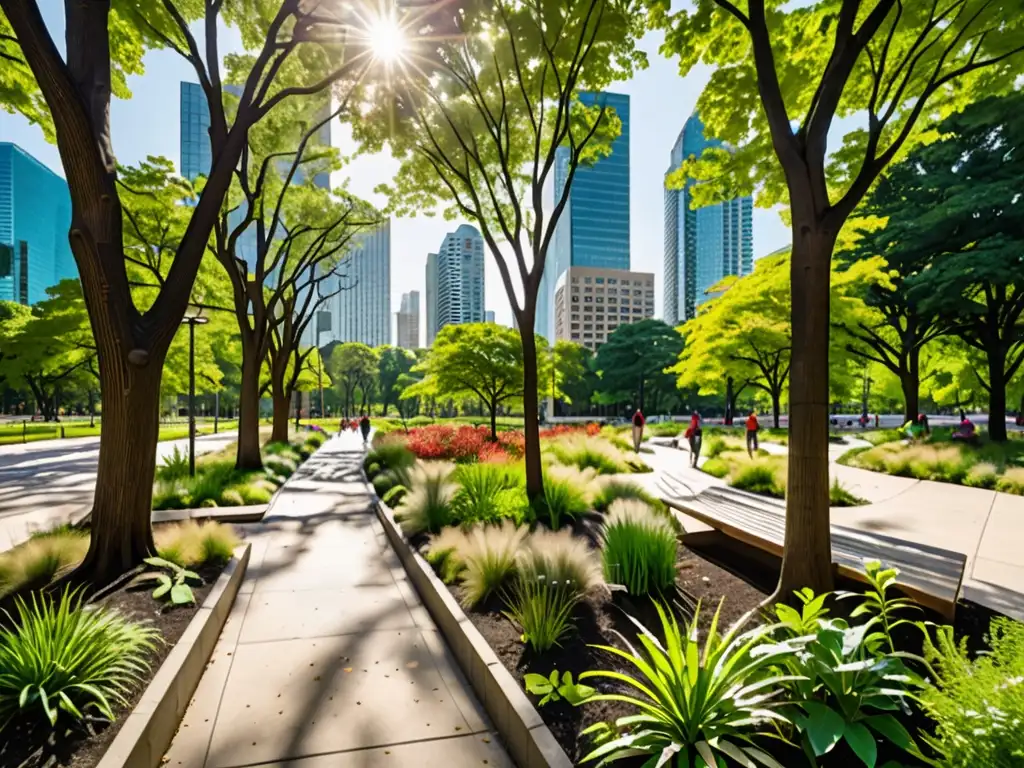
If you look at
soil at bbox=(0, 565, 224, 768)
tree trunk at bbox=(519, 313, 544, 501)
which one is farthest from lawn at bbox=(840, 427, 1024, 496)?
soil at bbox=(0, 565, 224, 768)

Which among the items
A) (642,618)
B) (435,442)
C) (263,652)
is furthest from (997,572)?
(435,442)

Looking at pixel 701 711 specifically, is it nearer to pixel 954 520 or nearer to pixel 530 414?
pixel 530 414

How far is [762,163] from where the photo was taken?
749 centimetres

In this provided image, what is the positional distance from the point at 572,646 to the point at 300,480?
42.9 ft

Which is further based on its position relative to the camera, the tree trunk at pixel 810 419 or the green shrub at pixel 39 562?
the green shrub at pixel 39 562

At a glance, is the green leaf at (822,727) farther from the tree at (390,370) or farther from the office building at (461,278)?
the tree at (390,370)

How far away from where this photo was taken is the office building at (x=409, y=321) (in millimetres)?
177625

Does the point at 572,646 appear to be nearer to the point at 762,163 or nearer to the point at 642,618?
the point at 642,618

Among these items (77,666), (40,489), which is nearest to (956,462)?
(77,666)

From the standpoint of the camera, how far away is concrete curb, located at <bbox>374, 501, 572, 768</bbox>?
2926mm

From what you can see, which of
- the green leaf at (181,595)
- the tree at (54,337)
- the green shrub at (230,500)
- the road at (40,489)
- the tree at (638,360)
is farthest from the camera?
the tree at (638,360)

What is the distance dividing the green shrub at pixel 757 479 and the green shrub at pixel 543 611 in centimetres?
826

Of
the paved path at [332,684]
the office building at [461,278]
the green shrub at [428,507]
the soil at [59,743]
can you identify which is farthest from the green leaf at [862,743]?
the office building at [461,278]

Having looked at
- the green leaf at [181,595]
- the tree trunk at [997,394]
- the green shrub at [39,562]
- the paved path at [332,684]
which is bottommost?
the paved path at [332,684]
